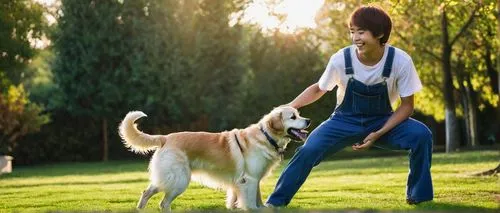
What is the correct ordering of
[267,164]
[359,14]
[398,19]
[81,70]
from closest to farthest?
1. [359,14]
2. [267,164]
3. [398,19]
4. [81,70]

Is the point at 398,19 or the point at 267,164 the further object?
the point at 398,19

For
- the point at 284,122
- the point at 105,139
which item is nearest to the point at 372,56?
the point at 284,122

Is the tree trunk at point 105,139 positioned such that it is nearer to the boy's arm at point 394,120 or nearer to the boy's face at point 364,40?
the boy's arm at point 394,120

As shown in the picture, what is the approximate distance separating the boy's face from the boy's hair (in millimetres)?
33

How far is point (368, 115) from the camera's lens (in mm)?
7918

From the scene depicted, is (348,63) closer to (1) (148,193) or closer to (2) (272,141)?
(2) (272,141)

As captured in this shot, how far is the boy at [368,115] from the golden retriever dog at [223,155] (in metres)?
0.90

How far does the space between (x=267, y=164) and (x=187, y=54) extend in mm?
24972

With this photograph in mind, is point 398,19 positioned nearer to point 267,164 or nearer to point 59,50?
point 59,50

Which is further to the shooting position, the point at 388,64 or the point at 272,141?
the point at 272,141

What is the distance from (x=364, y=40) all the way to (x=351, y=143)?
3.47 ft

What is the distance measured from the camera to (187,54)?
110 ft

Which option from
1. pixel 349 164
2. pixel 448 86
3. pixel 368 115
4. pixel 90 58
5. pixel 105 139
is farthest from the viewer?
pixel 105 139

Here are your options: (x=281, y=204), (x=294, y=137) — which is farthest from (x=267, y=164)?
(x=281, y=204)
